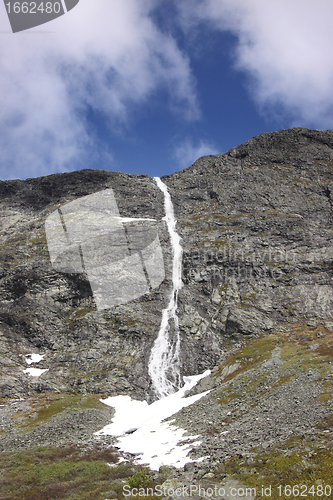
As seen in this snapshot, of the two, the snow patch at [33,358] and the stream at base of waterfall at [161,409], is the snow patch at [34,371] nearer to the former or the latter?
the snow patch at [33,358]

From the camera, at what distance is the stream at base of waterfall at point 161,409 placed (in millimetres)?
26422

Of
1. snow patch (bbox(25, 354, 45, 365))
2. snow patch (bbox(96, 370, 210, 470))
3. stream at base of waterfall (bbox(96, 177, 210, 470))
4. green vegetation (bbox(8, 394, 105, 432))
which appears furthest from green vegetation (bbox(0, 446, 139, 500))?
snow patch (bbox(25, 354, 45, 365))

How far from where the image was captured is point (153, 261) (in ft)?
245

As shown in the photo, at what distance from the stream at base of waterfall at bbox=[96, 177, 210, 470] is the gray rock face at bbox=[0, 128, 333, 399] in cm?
167

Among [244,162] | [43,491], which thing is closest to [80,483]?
[43,491]

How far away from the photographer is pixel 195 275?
2798 inches

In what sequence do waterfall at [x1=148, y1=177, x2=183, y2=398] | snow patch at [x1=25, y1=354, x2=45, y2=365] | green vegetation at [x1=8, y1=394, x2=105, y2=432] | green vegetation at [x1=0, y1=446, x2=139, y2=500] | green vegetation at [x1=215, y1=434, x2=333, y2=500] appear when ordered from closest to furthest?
1. green vegetation at [x1=215, y1=434, x2=333, y2=500]
2. green vegetation at [x1=0, y1=446, x2=139, y2=500]
3. green vegetation at [x1=8, y1=394, x2=105, y2=432]
4. waterfall at [x1=148, y1=177, x2=183, y2=398]
5. snow patch at [x1=25, y1=354, x2=45, y2=365]

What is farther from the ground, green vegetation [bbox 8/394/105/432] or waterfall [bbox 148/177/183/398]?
waterfall [bbox 148/177/183/398]

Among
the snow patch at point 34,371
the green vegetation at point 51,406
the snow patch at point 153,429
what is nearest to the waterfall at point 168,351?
the snow patch at point 153,429

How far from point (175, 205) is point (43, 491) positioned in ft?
275

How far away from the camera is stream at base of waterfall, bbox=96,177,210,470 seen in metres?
26.4

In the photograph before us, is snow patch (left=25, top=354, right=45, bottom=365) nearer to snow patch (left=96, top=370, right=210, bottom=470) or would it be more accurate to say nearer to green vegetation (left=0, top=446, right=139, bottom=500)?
snow patch (left=96, top=370, right=210, bottom=470)

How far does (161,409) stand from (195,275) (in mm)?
32900

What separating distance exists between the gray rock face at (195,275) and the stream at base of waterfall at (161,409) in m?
1.67
